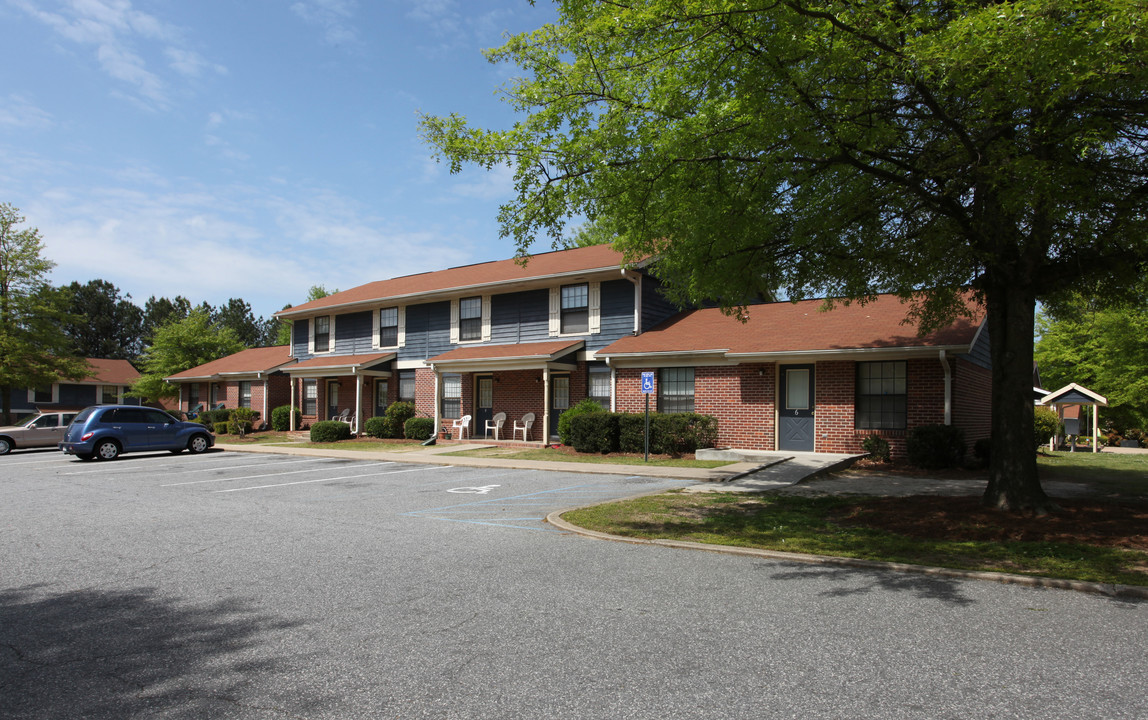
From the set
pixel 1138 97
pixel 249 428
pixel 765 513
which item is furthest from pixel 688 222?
pixel 249 428

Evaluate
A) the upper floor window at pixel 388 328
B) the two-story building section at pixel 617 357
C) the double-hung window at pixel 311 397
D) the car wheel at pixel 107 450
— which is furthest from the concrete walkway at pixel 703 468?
the double-hung window at pixel 311 397

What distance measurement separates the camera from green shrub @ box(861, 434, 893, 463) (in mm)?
16969

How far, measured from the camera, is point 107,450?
20562mm

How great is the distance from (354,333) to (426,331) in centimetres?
463

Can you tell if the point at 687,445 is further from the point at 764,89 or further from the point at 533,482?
the point at 764,89

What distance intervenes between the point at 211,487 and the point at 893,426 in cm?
1571

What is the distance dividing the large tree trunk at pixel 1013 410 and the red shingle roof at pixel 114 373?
59.3 meters

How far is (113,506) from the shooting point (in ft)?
35.3

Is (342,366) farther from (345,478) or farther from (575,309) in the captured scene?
(345,478)

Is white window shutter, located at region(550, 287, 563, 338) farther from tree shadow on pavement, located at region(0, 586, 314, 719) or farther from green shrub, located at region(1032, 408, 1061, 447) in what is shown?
tree shadow on pavement, located at region(0, 586, 314, 719)

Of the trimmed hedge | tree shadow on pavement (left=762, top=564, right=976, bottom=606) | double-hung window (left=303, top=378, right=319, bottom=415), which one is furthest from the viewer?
double-hung window (left=303, top=378, right=319, bottom=415)

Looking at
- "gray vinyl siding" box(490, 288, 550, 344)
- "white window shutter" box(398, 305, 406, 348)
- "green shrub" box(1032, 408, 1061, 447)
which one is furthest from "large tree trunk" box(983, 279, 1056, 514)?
"white window shutter" box(398, 305, 406, 348)

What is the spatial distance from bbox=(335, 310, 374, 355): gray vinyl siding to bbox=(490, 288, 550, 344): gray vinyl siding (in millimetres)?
6938

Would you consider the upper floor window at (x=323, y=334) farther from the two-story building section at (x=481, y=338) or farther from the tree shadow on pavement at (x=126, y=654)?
the tree shadow on pavement at (x=126, y=654)
